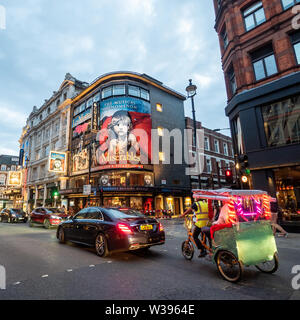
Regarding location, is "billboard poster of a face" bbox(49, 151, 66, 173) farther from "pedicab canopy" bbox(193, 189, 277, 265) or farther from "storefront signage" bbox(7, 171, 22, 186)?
"pedicab canopy" bbox(193, 189, 277, 265)

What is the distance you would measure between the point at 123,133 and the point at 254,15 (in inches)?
672

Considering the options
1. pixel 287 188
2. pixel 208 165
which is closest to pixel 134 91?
pixel 208 165

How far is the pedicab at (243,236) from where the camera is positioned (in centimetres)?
405

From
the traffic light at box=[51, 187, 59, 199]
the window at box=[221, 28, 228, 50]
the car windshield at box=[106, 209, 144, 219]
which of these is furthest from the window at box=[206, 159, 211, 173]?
the car windshield at box=[106, 209, 144, 219]

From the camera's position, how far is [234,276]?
415cm

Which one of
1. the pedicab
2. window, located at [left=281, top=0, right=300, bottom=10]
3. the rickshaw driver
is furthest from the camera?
window, located at [left=281, top=0, right=300, bottom=10]

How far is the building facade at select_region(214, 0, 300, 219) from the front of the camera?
38.9 ft

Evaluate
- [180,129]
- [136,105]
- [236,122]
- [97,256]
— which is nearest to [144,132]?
[136,105]

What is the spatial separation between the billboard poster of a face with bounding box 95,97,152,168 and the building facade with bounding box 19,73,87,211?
10.1 m

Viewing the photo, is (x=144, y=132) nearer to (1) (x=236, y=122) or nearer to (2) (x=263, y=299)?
(1) (x=236, y=122)

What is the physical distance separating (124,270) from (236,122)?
14.3 m

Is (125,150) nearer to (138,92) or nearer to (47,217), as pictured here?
(138,92)

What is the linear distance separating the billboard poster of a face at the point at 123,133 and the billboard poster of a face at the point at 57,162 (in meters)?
7.96

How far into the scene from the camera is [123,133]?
83.0ft
